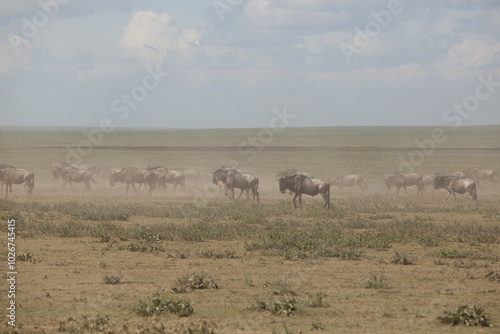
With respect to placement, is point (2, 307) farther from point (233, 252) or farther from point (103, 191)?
point (103, 191)

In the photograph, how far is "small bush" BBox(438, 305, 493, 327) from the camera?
34.1ft

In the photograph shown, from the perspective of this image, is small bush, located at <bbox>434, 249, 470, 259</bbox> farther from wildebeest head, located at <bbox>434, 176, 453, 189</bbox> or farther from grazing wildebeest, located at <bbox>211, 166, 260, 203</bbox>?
wildebeest head, located at <bbox>434, 176, 453, 189</bbox>

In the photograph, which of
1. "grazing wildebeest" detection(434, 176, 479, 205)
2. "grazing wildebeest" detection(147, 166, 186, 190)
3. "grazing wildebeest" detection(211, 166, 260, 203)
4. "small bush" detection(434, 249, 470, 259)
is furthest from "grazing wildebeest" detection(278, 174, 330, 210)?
"small bush" detection(434, 249, 470, 259)

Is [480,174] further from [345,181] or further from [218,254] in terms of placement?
[218,254]

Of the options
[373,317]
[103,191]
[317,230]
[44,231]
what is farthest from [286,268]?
[103,191]

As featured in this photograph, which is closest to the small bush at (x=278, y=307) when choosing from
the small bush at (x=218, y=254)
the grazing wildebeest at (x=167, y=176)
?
the small bush at (x=218, y=254)

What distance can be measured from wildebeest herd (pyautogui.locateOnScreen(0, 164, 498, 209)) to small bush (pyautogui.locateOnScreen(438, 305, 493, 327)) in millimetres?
18747

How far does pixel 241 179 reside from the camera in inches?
1352

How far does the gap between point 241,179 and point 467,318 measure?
79.9 ft

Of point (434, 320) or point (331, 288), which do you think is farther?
point (331, 288)

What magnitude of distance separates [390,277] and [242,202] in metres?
18.7

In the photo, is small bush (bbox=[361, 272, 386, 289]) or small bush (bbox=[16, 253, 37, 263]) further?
small bush (bbox=[16, 253, 37, 263])

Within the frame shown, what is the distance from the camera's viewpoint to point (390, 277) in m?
14.4

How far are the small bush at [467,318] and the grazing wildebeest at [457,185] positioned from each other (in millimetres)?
26124
